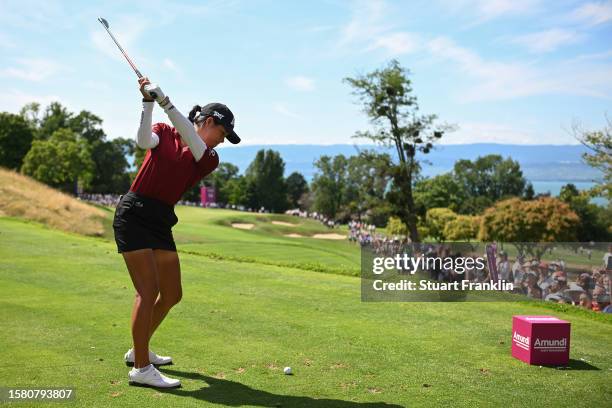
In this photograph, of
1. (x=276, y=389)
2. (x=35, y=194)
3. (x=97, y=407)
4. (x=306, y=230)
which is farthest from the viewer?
(x=306, y=230)

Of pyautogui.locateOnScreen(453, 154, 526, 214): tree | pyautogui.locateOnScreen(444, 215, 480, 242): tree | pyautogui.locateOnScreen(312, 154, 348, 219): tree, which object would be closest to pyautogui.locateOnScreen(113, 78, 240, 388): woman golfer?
pyautogui.locateOnScreen(444, 215, 480, 242): tree

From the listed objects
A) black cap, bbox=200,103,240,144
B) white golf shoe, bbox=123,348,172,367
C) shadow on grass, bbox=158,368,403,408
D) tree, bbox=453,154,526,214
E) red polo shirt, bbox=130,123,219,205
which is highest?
tree, bbox=453,154,526,214

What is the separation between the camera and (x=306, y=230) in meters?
67.4

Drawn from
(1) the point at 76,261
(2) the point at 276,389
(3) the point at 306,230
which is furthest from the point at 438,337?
(3) the point at 306,230

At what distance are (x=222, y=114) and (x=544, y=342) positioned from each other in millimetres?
4335

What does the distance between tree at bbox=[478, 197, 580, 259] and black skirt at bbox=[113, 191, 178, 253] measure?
1981 inches

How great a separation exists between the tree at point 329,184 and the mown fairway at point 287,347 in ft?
328

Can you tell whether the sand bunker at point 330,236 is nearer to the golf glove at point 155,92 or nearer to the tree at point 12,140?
the tree at point 12,140

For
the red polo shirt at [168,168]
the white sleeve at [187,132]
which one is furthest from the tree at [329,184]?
the white sleeve at [187,132]

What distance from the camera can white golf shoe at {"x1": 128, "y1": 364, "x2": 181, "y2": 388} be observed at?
539 centimetres

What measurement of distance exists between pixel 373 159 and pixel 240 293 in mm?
31521

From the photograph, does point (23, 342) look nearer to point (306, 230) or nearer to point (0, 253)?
point (0, 253)

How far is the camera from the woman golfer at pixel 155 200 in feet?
18.0

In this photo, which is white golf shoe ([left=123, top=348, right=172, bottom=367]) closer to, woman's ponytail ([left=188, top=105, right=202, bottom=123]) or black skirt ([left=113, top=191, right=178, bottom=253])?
black skirt ([left=113, top=191, right=178, bottom=253])
